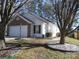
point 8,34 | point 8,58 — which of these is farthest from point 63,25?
point 8,34

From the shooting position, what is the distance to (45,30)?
135ft

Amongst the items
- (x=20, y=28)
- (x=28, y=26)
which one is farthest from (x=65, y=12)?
(x=20, y=28)

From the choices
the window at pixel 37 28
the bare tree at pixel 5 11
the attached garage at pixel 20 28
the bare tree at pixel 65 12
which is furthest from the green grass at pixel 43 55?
the attached garage at pixel 20 28

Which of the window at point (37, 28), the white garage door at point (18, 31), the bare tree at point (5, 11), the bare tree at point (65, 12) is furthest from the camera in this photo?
the white garage door at point (18, 31)

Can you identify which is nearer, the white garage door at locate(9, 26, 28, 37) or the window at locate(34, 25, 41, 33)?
the window at locate(34, 25, 41, 33)

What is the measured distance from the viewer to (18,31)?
133ft

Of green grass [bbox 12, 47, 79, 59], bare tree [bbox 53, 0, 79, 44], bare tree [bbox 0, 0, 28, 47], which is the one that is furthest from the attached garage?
green grass [bbox 12, 47, 79, 59]

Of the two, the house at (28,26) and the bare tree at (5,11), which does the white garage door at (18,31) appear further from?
the bare tree at (5,11)

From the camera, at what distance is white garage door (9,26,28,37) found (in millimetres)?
39525

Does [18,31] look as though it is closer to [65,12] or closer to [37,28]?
[37,28]

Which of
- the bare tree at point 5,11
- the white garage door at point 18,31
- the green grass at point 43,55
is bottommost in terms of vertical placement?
the green grass at point 43,55

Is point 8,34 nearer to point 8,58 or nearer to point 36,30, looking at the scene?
point 36,30

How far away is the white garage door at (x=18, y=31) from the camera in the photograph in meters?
39.5

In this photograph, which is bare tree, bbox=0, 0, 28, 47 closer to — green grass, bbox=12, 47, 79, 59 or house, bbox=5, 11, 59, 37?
green grass, bbox=12, 47, 79, 59
